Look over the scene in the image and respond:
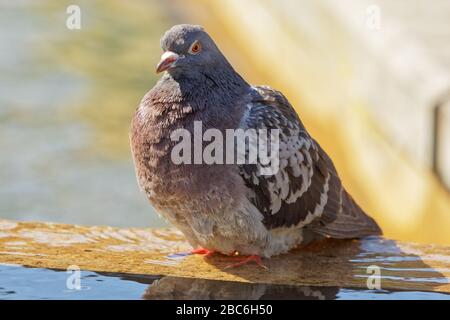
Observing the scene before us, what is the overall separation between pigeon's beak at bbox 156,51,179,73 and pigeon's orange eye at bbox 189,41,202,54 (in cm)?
10

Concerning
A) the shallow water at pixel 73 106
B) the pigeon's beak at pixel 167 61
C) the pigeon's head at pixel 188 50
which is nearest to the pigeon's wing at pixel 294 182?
the pigeon's head at pixel 188 50

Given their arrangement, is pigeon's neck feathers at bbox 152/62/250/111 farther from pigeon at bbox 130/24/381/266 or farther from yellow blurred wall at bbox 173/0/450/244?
yellow blurred wall at bbox 173/0/450/244

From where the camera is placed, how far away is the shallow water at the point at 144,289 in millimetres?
5223

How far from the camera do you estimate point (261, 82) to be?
15.1m

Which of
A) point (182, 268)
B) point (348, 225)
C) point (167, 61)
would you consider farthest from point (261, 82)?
point (182, 268)

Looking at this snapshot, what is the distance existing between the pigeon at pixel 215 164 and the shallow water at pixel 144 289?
0.61 meters

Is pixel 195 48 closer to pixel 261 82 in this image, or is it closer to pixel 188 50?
pixel 188 50

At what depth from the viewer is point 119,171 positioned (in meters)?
13.0

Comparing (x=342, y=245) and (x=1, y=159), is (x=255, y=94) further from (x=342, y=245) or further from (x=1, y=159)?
(x=1, y=159)

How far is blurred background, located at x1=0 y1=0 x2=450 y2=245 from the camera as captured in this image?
10.3 metres

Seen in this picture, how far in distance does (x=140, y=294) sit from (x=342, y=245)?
1.95m

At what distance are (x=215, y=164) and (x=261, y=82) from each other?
922cm

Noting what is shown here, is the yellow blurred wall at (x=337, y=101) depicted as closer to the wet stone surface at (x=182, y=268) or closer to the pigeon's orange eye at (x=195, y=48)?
the wet stone surface at (x=182, y=268)
